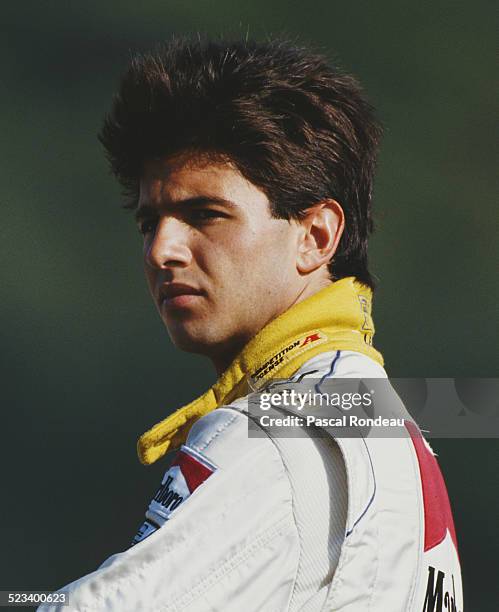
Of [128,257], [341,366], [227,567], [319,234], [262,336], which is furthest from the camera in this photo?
[128,257]

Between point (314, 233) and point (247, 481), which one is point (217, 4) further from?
point (247, 481)

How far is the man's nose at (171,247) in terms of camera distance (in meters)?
1.67

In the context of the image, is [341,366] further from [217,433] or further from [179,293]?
[179,293]

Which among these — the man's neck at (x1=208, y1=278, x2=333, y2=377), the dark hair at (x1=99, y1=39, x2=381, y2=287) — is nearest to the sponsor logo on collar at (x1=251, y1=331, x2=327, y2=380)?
the man's neck at (x1=208, y1=278, x2=333, y2=377)

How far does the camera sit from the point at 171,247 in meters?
1.68

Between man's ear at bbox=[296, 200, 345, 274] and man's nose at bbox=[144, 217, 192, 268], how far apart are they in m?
0.17

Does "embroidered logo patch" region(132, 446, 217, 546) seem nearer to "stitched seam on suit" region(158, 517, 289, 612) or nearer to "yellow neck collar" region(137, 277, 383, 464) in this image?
"stitched seam on suit" region(158, 517, 289, 612)

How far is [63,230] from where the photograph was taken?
18.5 ft

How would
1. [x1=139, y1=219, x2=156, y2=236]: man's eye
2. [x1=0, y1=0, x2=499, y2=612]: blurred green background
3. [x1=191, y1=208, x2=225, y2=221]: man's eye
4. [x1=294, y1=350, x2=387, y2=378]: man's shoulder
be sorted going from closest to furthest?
1. [x1=294, y1=350, x2=387, y2=378]: man's shoulder
2. [x1=191, y1=208, x2=225, y2=221]: man's eye
3. [x1=139, y1=219, x2=156, y2=236]: man's eye
4. [x1=0, y1=0, x2=499, y2=612]: blurred green background

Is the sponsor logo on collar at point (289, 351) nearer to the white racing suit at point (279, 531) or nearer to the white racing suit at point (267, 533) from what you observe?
the white racing suit at point (279, 531)

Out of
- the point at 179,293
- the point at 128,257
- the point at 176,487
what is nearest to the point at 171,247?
the point at 179,293

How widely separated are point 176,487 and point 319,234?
0.57 metres

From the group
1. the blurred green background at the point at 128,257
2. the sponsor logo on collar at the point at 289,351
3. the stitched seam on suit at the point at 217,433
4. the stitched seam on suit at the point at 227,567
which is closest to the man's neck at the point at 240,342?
the sponsor logo on collar at the point at 289,351

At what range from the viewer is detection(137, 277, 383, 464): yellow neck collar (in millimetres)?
1539
